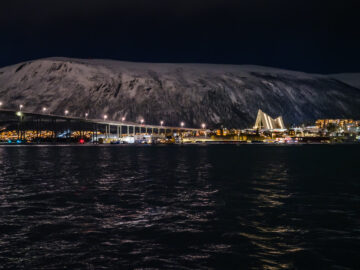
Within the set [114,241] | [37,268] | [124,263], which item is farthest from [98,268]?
[114,241]

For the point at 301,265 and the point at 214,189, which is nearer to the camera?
the point at 301,265

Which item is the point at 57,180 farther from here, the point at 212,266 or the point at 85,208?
the point at 212,266

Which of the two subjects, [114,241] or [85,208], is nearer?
[114,241]

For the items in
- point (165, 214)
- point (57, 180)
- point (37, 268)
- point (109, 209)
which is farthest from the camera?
point (57, 180)

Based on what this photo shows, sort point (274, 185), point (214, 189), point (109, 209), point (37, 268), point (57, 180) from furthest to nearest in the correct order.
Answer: point (57, 180) → point (274, 185) → point (214, 189) → point (109, 209) → point (37, 268)

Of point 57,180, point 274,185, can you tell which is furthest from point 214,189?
point 57,180

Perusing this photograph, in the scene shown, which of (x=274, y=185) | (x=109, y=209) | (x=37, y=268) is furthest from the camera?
(x=274, y=185)

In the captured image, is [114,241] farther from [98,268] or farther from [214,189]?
[214,189]

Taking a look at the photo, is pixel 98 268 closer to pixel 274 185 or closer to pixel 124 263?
pixel 124 263

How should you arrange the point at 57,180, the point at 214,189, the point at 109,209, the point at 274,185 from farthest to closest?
the point at 57,180, the point at 274,185, the point at 214,189, the point at 109,209
